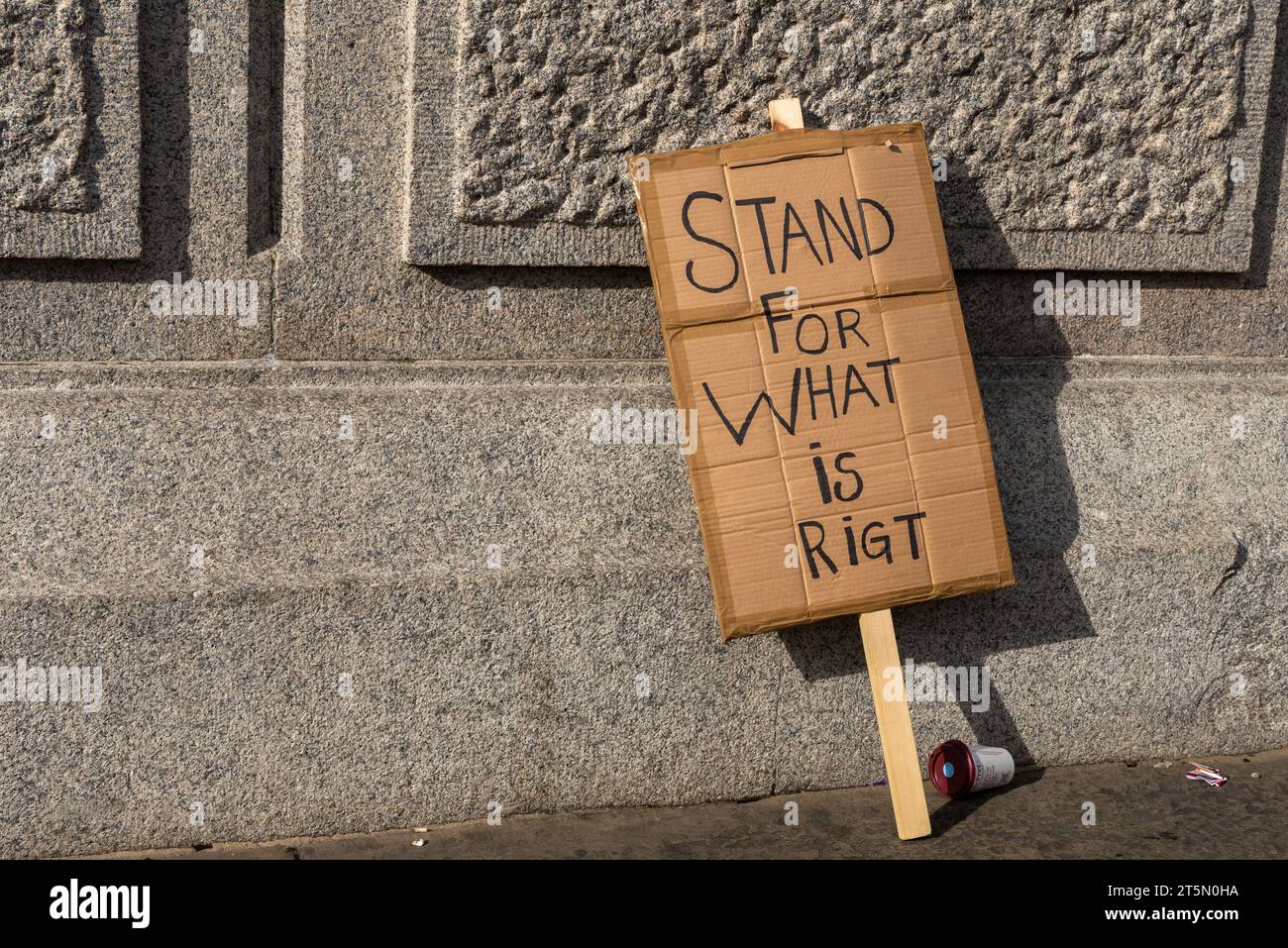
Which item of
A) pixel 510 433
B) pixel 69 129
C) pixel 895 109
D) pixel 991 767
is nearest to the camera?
pixel 69 129

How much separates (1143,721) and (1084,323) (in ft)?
4.07

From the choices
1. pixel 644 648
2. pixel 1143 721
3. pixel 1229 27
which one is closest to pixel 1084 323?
pixel 1229 27

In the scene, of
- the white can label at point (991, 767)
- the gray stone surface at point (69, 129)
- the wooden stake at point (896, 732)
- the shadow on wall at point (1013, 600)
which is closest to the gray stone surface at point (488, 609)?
the shadow on wall at point (1013, 600)

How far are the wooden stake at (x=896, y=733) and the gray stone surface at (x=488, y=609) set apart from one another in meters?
0.23

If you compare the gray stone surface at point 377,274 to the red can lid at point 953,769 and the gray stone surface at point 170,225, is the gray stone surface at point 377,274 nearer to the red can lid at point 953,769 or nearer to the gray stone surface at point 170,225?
the gray stone surface at point 170,225

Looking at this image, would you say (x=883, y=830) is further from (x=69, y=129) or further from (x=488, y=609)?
(x=69, y=129)

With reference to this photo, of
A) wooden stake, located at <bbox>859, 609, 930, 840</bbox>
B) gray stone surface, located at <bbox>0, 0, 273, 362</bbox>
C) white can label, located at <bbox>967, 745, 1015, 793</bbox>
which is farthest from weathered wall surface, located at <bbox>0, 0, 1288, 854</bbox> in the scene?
wooden stake, located at <bbox>859, 609, 930, 840</bbox>

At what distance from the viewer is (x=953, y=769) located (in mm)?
3670

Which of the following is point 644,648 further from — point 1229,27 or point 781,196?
point 1229,27

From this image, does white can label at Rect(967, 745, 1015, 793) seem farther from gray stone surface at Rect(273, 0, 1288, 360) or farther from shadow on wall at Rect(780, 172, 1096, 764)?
gray stone surface at Rect(273, 0, 1288, 360)

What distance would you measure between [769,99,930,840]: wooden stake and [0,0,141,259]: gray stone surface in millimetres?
2197

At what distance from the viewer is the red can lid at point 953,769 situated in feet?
11.9

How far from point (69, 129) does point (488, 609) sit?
63.8 inches

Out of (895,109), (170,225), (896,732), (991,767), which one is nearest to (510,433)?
(170,225)
